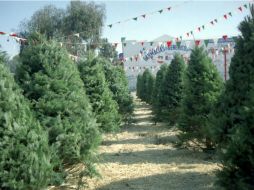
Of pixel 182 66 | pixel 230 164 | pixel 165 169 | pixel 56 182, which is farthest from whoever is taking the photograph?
pixel 182 66

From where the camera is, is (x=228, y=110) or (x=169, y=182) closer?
(x=228, y=110)

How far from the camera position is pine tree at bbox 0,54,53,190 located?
14.6 feet

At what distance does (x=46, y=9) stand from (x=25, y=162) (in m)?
40.4

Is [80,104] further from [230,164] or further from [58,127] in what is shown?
[230,164]

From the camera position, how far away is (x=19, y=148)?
14.9 feet

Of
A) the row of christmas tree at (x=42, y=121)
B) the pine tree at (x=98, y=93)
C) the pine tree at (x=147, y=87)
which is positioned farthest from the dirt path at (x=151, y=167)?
the pine tree at (x=147, y=87)

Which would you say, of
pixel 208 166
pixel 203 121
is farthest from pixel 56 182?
pixel 203 121

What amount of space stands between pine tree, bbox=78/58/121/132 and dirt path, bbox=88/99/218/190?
0.76m

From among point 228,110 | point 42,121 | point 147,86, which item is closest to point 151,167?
point 228,110

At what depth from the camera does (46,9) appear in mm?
42875

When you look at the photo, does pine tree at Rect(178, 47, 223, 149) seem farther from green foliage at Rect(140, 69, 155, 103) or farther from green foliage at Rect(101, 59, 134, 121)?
green foliage at Rect(140, 69, 155, 103)

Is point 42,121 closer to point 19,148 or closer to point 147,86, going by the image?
point 19,148

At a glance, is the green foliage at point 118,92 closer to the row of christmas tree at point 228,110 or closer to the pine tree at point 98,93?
the pine tree at point 98,93

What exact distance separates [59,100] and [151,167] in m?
3.04
